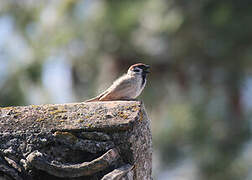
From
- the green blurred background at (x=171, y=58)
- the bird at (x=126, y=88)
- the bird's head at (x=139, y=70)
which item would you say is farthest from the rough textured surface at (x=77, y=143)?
the green blurred background at (x=171, y=58)

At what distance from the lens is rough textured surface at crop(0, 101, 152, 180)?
358cm

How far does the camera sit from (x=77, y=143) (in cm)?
368

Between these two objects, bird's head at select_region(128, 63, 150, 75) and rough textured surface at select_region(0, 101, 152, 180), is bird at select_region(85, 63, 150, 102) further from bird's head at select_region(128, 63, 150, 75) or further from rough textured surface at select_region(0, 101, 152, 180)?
rough textured surface at select_region(0, 101, 152, 180)

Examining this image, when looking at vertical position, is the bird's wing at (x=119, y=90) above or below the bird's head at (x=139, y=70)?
below

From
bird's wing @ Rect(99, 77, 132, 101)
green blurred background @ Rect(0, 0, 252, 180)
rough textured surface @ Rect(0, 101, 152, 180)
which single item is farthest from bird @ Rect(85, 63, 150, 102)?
green blurred background @ Rect(0, 0, 252, 180)

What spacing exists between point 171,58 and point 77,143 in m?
10.1

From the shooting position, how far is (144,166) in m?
3.90

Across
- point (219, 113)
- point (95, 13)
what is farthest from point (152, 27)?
point (219, 113)

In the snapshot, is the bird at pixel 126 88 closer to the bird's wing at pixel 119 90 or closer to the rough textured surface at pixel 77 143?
the bird's wing at pixel 119 90

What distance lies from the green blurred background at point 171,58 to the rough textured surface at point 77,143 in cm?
863

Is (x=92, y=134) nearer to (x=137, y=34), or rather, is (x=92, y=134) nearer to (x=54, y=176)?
(x=54, y=176)

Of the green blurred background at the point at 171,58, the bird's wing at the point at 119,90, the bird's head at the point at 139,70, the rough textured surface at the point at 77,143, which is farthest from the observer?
the green blurred background at the point at 171,58

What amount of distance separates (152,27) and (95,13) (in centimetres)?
128

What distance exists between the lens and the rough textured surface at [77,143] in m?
3.58
